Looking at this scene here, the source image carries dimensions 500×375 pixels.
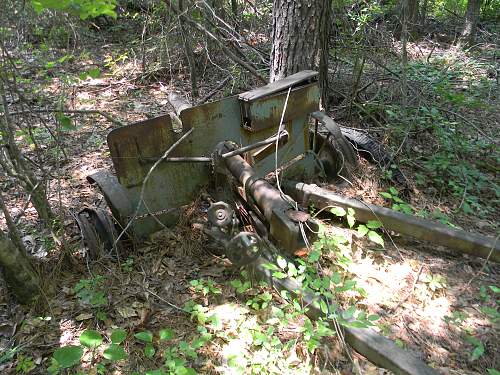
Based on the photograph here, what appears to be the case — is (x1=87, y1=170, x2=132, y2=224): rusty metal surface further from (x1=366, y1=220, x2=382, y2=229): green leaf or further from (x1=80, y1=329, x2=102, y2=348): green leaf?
(x1=366, y1=220, x2=382, y2=229): green leaf

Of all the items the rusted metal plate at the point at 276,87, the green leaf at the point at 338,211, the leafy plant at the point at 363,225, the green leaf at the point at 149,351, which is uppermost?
the rusted metal plate at the point at 276,87

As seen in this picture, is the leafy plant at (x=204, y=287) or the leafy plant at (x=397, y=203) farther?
the leafy plant at (x=397, y=203)

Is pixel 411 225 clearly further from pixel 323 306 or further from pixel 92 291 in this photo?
pixel 92 291

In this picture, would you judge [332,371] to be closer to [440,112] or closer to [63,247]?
[63,247]

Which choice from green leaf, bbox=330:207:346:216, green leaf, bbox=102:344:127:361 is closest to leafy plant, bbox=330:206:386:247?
green leaf, bbox=330:207:346:216

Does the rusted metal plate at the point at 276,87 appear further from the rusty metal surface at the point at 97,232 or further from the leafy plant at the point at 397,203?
the rusty metal surface at the point at 97,232

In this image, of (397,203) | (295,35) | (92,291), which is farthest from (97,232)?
(295,35)

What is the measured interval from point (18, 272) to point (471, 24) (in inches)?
410

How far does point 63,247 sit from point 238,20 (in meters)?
5.25

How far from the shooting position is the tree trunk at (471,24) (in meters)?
9.21

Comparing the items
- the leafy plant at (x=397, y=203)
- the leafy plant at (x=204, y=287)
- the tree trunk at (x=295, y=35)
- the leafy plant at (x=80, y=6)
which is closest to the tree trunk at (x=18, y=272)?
the leafy plant at (x=204, y=287)

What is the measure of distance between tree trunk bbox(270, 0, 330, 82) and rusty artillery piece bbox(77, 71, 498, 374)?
3.07 ft

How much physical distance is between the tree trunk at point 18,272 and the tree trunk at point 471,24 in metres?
9.93

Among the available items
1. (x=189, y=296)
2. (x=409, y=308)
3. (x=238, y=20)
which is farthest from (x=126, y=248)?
(x=238, y=20)
